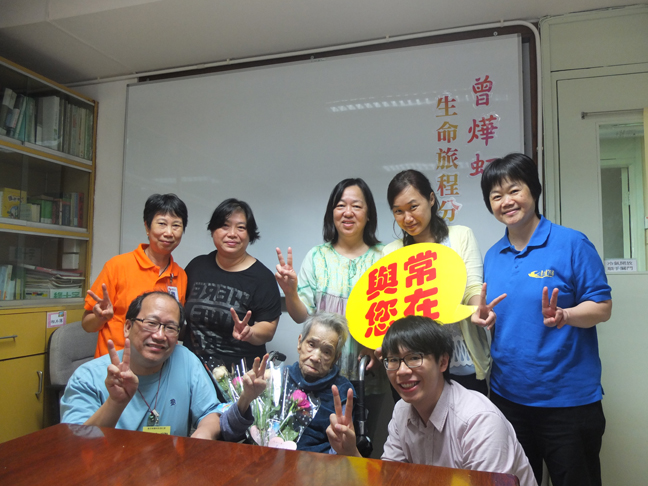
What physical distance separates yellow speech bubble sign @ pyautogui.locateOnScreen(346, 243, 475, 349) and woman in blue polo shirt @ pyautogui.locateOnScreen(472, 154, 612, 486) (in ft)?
0.41

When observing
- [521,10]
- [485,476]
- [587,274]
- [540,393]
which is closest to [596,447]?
[540,393]

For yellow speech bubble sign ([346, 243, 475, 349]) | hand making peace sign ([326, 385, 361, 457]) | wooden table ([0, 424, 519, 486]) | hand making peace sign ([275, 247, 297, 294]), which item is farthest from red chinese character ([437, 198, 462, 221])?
wooden table ([0, 424, 519, 486])

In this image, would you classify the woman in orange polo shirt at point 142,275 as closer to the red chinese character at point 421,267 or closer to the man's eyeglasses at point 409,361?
the red chinese character at point 421,267

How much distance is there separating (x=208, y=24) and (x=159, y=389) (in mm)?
2111

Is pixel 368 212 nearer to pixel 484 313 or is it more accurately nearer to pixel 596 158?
pixel 484 313

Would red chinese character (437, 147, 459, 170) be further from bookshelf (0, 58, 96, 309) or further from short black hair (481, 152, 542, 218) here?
bookshelf (0, 58, 96, 309)

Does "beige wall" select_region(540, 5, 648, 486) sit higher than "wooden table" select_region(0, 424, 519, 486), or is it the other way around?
"beige wall" select_region(540, 5, 648, 486)

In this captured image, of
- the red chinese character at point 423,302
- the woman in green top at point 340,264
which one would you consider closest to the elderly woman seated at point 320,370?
the woman in green top at point 340,264

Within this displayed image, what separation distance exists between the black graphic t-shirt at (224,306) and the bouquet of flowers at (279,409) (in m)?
0.41

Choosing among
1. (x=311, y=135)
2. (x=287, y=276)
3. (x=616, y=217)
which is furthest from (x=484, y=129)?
(x=287, y=276)

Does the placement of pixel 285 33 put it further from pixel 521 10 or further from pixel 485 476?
pixel 485 476

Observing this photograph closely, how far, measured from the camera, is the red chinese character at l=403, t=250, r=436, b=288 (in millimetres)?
1825

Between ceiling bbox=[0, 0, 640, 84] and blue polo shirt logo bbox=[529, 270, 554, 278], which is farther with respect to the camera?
ceiling bbox=[0, 0, 640, 84]

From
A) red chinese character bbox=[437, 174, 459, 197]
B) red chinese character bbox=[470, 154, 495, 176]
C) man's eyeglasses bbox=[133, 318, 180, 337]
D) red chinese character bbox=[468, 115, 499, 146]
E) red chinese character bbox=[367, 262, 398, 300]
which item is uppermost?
red chinese character bbox=[468, 115, 499, 146]
